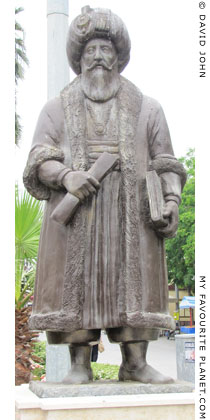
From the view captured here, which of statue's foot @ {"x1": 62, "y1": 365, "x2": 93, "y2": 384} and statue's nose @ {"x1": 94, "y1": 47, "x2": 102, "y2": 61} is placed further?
statue's nose @ {"x1": 94, "y1": 47, "x2": 102, "y2": 61}

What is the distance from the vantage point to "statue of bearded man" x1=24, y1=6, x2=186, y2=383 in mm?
4027

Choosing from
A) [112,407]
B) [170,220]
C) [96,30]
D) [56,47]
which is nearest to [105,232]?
[170,220]

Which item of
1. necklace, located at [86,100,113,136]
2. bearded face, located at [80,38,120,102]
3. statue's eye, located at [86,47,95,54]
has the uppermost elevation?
statue's eye, located at [86,47,95,54]

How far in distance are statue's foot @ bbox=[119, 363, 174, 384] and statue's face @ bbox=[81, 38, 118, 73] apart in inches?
82.6

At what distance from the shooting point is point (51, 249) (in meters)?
4.16

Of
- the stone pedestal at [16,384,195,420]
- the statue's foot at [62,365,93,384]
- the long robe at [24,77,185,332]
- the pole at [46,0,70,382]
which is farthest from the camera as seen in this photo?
the pole at [46,0,70,382]

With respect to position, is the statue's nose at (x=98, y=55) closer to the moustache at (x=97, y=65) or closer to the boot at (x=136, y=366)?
the moustache at (x=97, y=65)

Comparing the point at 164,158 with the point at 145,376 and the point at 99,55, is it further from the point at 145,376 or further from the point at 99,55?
the point at 145,376

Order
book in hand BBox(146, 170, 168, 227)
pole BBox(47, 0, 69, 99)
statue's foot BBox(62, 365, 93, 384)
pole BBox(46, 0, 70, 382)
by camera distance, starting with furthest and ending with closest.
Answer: pole BBox(47, 0, 69, 99)
pole BBox(46, 0, 70, 382)
book in hand BBox(146, 170, 168, 227)
statue's foot BBox(62, 365, 93, 384)

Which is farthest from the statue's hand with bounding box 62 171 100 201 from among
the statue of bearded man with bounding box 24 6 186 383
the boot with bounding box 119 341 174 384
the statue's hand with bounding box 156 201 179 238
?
the boot with bounding box 119 341 174 384

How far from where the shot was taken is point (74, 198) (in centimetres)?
405

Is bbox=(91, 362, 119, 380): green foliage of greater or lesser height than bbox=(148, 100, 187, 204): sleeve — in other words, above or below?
below

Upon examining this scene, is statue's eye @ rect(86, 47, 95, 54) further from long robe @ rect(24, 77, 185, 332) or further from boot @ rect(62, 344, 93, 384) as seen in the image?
A: boot @ rect(62, 344, 93, 384)

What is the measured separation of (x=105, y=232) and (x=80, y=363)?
0.88 m
